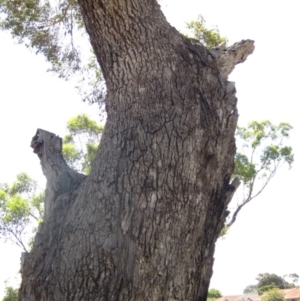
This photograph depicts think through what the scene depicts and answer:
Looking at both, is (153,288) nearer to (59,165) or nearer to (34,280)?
(34,280)

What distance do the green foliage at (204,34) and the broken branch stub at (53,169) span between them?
570 cm

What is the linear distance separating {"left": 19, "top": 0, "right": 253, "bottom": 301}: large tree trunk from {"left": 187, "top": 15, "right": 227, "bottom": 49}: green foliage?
206 inches

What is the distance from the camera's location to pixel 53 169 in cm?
376

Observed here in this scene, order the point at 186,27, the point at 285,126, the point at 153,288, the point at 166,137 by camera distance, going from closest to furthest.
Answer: the point at 153,288 → the point at 166,137 → the point at 186,27 → the point at 285,126

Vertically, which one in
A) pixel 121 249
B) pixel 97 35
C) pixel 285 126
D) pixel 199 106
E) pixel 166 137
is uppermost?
pixel 285 126

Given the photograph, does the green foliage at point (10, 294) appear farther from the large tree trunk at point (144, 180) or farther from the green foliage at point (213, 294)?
the large tree trunk at point (144, 180)

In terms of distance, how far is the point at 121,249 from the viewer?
284cm

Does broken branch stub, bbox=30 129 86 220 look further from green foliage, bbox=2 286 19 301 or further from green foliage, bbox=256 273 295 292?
green foliage, bbox=256 273 295 292

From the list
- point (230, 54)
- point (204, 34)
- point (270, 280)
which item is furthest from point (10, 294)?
point (270, 280)

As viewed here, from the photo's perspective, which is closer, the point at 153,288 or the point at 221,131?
the point at 153,288

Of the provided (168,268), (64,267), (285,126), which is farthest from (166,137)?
(285,126)

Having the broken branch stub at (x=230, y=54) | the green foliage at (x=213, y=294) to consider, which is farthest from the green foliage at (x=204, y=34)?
the green foliage at (x=213, y=294)

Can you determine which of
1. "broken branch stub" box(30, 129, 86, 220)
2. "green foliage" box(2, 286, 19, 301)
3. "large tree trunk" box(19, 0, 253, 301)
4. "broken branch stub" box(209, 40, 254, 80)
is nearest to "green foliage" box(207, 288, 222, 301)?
"green foliage" box(2, 286, 19, 301)

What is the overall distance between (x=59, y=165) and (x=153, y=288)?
144 centimetres
